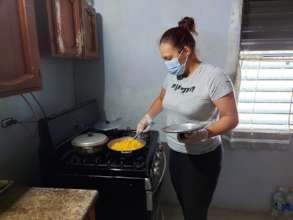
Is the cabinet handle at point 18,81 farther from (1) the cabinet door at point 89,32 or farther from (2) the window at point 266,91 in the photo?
(2) the window at point 266,91

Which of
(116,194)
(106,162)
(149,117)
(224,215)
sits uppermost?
(149,117)

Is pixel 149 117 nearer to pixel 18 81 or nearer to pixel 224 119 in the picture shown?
pixel 224 119

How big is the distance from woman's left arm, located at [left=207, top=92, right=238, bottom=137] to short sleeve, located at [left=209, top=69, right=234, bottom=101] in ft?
0.07

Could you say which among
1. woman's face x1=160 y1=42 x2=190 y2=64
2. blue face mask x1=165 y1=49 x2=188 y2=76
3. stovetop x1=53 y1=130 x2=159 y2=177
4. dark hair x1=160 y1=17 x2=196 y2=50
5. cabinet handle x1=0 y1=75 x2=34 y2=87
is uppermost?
dark hair x1=160 y1=17 x2=196 y2=50

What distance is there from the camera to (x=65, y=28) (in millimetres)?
1342

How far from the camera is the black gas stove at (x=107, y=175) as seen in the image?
1235mm

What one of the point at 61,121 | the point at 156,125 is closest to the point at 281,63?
the point at 156,125

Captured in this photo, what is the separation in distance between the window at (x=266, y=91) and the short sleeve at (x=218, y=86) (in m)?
0.75

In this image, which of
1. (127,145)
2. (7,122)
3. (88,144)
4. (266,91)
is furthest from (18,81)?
(266,91)

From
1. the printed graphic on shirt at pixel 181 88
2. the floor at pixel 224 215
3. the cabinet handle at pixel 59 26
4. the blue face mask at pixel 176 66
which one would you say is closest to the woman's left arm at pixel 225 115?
the printed graphic on shirt at pixel 181 88

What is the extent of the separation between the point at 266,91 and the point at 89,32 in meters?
1.43

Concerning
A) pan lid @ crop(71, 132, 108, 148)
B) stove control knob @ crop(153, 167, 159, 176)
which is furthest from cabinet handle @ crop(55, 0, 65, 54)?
stove control knob @ crop(153, 167, 159, 176)

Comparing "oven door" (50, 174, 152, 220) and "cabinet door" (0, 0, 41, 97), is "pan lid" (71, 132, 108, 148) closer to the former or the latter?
Answer: "oven door" (50, 174, 152, 220)

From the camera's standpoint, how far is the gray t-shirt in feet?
3.82
